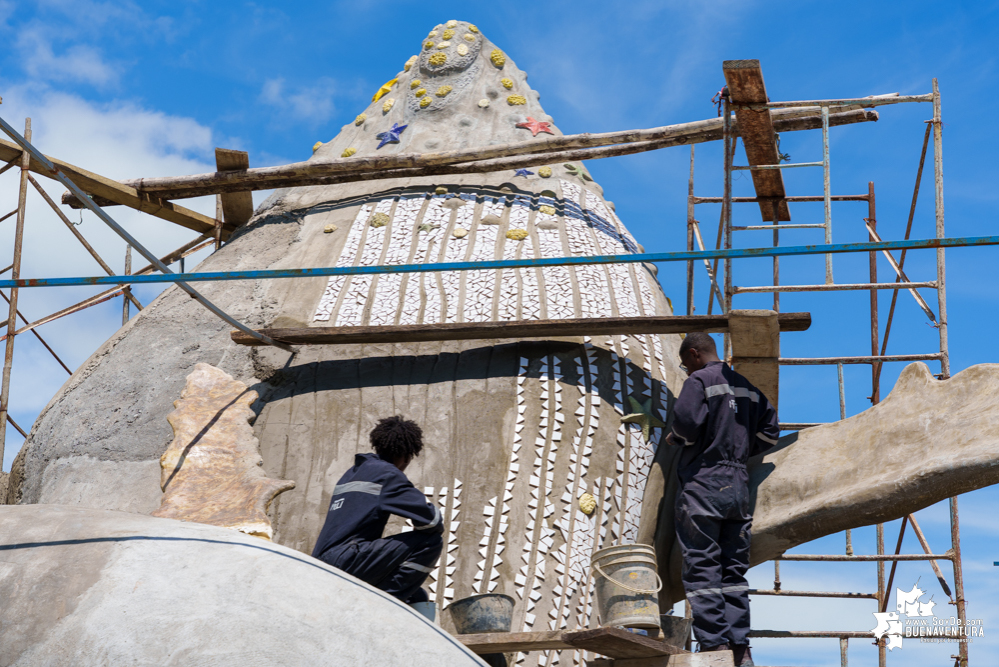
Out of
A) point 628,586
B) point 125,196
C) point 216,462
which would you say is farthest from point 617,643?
point 125,196

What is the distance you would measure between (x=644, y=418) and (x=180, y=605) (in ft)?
12.3

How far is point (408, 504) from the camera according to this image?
15.6 feet

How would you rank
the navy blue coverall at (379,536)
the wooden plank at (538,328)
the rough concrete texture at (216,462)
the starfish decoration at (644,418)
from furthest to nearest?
1. the starfish decoration at (644,418)
2. the wooden plank at (538,328)
3. the rough concrete texture at (216,462)
4. the navy blue coverall at (379,536)

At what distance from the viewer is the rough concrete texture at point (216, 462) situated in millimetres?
5891

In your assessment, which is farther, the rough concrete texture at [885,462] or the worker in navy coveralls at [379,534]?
the rough concrete texture at [885,462]

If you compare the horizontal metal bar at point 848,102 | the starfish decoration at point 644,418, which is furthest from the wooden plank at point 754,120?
the starfish decoration at point 644,418

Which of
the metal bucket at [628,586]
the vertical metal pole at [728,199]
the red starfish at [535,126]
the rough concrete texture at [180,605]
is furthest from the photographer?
the red starfish at [535,126]

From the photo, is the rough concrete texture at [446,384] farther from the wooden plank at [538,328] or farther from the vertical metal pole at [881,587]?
the vertical metal pole at [881,587]

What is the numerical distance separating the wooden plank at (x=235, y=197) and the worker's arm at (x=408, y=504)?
486 cm

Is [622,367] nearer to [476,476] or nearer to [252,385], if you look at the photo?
[476,476]

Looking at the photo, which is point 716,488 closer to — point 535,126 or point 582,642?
point 582,642

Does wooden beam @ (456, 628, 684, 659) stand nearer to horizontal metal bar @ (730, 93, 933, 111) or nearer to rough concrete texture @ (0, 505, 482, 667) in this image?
rough concrete texture @ (0, 505, 482, 667)

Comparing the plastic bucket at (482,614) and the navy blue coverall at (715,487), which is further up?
the navy blue coverall at (715,487)

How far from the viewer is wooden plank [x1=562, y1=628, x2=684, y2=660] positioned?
438cm
